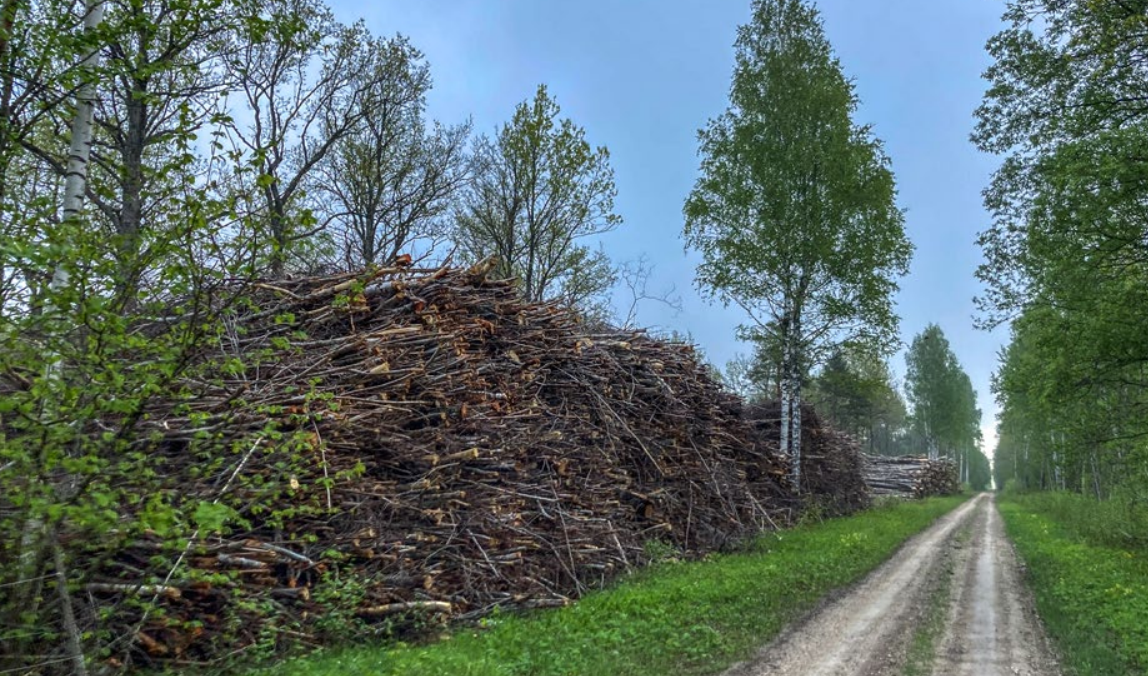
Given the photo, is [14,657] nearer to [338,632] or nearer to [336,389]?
[338,632]

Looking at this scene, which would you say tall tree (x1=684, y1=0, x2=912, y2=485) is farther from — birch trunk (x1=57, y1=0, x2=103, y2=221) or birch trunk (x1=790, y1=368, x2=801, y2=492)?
birch trunk (x1=57, y1=0, x2=103, y2=221)

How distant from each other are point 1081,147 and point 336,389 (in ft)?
42.4

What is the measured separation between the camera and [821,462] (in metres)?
21.9

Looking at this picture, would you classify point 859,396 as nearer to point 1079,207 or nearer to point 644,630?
point 1079,207

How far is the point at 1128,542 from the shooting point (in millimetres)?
14891

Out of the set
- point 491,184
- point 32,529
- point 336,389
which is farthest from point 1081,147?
point 491,184

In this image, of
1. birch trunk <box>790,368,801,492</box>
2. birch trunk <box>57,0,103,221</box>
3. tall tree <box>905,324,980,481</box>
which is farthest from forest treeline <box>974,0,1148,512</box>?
tall tree <box>905,324,980,481</box>

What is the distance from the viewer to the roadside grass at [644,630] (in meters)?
5.57

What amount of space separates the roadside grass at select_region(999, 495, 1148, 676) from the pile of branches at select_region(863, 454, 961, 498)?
692 inches

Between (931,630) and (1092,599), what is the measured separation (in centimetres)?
323

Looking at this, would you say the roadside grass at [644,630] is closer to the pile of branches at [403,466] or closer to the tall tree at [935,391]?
the pile of branches at [403,466]

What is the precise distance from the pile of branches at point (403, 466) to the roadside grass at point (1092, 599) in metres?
5.51

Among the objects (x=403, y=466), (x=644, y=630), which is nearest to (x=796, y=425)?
(x=644, y=630)

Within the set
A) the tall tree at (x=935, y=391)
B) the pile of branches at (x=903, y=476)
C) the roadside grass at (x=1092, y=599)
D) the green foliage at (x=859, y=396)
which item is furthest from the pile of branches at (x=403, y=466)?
the tall tree at (x=935, y=391)
